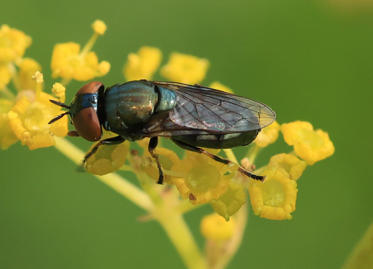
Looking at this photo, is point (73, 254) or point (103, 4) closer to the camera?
point (73, 254)

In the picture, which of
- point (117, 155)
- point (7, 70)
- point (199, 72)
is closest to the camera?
point (117, 155)

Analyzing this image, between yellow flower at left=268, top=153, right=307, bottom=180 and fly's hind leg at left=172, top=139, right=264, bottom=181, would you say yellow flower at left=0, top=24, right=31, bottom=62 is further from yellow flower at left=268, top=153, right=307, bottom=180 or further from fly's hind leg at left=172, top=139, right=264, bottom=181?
yellow flower at left=268, top=153, right=307, bottom=180

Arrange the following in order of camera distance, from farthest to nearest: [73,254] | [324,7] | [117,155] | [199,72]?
[324,7], [73,254], [199,72], [117,155]

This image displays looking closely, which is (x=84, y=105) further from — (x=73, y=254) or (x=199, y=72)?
(x=73, y=254)

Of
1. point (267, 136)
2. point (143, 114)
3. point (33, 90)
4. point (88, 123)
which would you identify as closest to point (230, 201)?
point (267, 136)

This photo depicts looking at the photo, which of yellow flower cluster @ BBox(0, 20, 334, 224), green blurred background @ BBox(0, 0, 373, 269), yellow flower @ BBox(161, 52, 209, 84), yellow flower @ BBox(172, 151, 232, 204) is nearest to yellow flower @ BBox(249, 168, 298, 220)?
yellow flower cluster @ BBox(0, 20, 334, 224)

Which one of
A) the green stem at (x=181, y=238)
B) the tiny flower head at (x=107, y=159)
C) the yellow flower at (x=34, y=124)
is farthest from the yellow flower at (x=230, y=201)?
→ the yellow flower at (x=34, y=124)

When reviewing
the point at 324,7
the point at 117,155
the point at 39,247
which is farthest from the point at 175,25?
the point at 117,155

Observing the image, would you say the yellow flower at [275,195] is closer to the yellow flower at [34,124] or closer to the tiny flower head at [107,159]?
the tiny flower head at [107,159]
